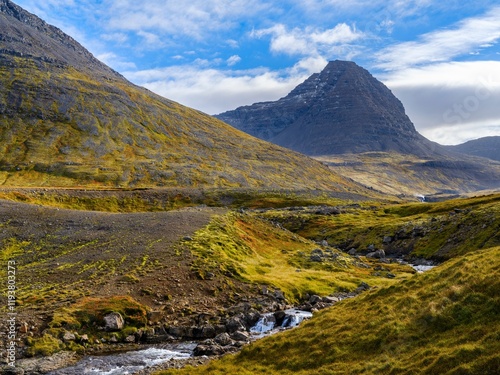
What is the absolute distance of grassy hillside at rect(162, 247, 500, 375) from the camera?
2583 cm

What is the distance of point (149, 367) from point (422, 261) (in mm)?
74626

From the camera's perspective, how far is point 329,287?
6594cm

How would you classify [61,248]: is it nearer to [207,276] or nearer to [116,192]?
[207,276]

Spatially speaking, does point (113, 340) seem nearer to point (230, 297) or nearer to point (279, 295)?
point (230, 297)

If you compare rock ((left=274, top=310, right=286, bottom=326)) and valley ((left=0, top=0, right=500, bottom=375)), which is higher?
valley ((left=0, top=0, right=500, bottom=375))

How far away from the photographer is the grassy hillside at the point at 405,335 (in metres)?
25.8

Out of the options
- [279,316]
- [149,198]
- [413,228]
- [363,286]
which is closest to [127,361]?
[279,316]

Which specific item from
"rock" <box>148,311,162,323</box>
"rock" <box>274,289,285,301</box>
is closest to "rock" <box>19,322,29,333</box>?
"rock" <box>148,311,162,323</box>

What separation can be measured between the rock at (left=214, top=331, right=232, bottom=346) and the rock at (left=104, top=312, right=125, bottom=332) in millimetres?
10303

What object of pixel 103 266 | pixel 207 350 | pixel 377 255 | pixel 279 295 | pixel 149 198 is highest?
pixel 149 198

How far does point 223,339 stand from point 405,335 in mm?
18806

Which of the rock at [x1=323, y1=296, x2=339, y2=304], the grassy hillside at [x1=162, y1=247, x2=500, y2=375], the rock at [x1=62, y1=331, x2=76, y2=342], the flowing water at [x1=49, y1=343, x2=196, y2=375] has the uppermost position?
the grassy hillside at [x1=162, y1=247, x2=500, y2=375]

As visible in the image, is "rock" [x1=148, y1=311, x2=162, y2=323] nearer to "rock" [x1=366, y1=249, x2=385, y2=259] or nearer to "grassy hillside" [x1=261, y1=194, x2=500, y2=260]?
"rock" [x1=366, y1=249, x2=385, y2=259]

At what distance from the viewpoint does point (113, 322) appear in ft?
146
